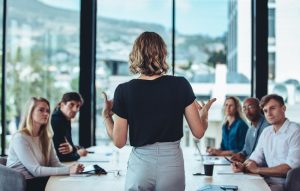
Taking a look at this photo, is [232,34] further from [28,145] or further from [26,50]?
[28,145]

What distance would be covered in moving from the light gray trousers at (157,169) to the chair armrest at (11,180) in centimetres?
117

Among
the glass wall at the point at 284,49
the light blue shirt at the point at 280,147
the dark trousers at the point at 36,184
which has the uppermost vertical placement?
the glass wall at the point at 284,49

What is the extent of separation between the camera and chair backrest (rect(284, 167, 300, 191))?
3.46 metres

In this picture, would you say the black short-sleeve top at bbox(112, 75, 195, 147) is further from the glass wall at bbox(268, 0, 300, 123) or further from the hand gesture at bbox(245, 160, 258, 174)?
the glass wall at bbox(268, 0, 300, 123)

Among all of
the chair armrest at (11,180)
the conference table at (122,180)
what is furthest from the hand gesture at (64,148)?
the chair armrest at (11,180)

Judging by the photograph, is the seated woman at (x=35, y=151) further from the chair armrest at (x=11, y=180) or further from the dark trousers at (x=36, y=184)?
the chair armrest at (x=11, y=180)

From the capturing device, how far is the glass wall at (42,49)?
683 cm

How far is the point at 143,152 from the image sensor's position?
2.45m

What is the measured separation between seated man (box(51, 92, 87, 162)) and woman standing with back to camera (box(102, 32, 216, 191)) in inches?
87.5

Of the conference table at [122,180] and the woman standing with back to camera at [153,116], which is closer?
the woman standing with back to camera at [153,116]

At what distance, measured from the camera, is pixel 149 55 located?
2482 mm

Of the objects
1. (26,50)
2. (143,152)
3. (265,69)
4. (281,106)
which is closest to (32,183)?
(143,152)

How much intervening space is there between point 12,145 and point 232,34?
156 inches

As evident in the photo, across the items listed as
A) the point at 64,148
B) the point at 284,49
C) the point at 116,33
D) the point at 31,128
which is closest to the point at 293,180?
the point at 31,128
